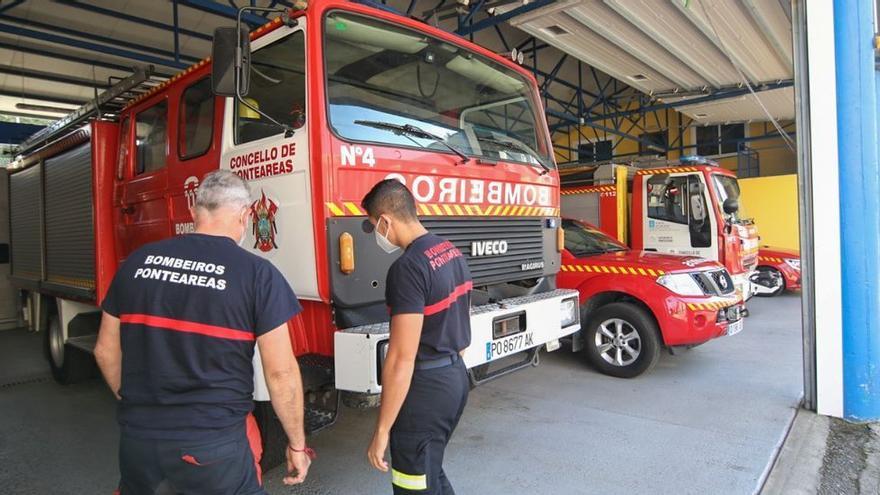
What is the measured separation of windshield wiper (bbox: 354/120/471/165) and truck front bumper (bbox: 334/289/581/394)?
3.01 ft

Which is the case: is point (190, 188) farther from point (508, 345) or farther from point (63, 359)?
point (63, 359)

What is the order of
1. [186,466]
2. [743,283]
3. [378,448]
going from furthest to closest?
[743,283], [378,448], [186,466]

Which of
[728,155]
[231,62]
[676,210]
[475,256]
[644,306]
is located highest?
[728,155]

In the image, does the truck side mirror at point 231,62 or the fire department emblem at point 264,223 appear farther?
the fire department emblem at point 264,223

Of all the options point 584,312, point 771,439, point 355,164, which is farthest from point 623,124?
point 355,164

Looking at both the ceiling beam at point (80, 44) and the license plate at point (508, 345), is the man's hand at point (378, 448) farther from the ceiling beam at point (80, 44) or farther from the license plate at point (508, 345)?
the ceiling beam at point (80, 44)

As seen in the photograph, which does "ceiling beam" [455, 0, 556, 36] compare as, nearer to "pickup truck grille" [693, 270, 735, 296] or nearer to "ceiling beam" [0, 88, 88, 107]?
"pickup truck grille" [693, 270, 735, 296]

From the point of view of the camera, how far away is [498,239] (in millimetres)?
3443

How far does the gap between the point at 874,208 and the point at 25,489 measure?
5.70m

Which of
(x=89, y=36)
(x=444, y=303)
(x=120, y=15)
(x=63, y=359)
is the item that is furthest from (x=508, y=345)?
(x=89, y=36)

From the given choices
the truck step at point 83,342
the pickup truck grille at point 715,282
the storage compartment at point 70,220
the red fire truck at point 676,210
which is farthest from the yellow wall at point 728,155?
the truck step at point 83,342

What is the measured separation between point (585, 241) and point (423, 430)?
458cm

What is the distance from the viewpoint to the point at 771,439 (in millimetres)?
3582

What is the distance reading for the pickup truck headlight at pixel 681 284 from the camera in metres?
4.78
